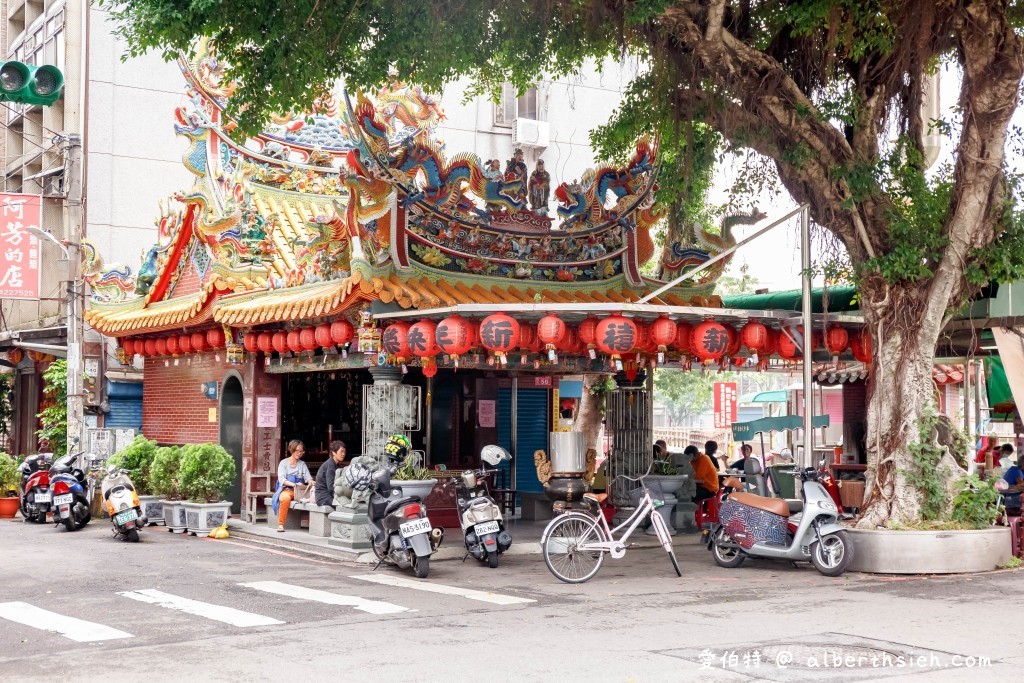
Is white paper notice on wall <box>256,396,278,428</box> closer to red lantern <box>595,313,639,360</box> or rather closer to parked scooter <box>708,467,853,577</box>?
red lantern <box>595,313,639,360</box>

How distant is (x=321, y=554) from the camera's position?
574 inches

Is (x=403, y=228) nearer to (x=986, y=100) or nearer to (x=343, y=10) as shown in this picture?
(x=343, y=10)

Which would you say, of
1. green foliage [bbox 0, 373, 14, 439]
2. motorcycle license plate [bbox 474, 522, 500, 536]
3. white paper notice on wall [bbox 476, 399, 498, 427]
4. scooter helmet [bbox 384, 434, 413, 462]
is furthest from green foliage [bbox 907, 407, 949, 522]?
green foliage [bbox 0, 373, 14, 439]

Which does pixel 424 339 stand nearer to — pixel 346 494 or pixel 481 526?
pixel 481 526

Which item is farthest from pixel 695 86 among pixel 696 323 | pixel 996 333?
pixel 996 333

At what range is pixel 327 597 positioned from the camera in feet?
35.6

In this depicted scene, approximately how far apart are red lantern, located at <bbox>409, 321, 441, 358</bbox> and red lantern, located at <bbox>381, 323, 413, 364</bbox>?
0.50 feet

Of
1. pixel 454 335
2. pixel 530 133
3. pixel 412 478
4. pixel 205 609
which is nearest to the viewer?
pixel 205 609

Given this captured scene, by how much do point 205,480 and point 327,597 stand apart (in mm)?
6798

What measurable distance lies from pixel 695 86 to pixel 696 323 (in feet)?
9.25

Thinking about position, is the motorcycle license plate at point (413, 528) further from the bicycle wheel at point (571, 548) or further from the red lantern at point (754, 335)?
the red lantern at point (754, 335)

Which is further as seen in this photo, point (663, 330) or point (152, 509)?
point (152, 509)

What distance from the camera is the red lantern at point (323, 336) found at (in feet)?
50.1

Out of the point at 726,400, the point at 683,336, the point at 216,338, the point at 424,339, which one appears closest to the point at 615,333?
the point at 683,336
